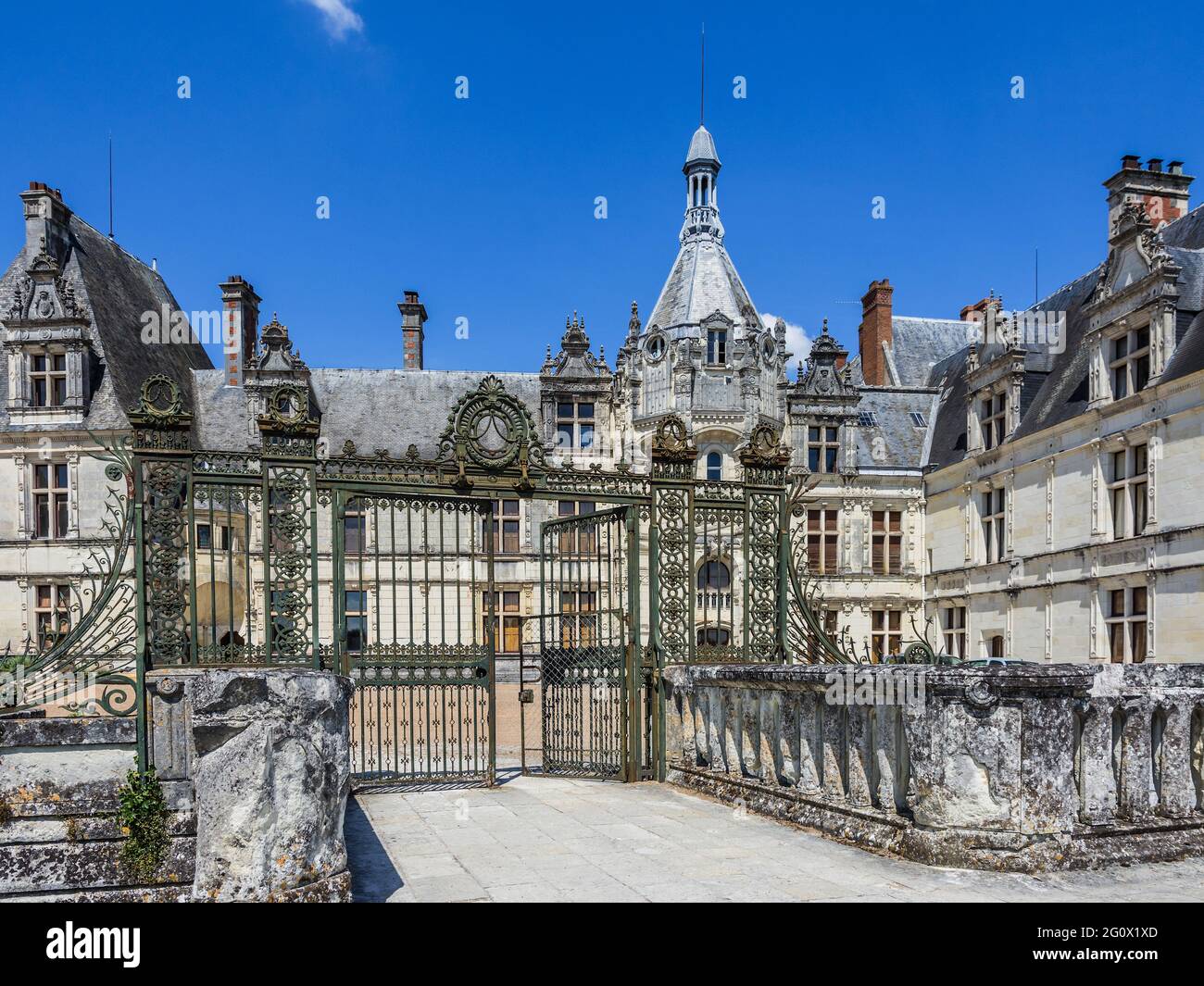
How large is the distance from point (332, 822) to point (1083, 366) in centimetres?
2287

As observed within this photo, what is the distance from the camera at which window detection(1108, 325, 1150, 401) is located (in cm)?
2059

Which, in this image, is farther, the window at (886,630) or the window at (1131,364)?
the window at (886,630)

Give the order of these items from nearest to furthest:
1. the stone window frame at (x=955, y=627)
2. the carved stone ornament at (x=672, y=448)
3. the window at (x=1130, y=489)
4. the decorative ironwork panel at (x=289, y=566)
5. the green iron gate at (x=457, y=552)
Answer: the green iron gate at (x=457, y=552), the decorative ironwork panel at (x=289, y=566), the carved stone ornament at (x=672, y=448), the window at (x=1130, y=489), the stone window frame at (x=955, y=627)

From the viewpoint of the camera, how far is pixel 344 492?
9.41 meters

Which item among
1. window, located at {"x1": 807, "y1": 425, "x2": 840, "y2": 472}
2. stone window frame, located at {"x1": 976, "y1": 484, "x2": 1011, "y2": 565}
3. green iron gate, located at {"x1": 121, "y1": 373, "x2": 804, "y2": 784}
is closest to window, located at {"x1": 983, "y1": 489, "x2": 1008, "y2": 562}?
stone window frame, located at {"x1": 976, "y1": 484, "x2": 1011, "y2": 565}

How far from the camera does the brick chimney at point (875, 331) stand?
106 ft

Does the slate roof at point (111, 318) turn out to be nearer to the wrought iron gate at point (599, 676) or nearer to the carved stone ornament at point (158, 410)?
the carved stone ornament at point (158, 410)

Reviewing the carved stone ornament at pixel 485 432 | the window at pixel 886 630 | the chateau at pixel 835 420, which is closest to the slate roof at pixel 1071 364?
the chateau at pixel 835 420

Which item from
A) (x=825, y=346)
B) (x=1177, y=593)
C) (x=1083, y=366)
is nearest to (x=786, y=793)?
(x=1177, y=593)

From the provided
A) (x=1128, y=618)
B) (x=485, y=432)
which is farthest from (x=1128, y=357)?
(x=485, y=432)

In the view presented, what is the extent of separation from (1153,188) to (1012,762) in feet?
80.7

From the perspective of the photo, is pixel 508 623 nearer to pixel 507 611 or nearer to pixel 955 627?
pixel 507 611

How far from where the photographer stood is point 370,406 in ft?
93.6

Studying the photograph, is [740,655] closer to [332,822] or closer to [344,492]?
[344,492]
